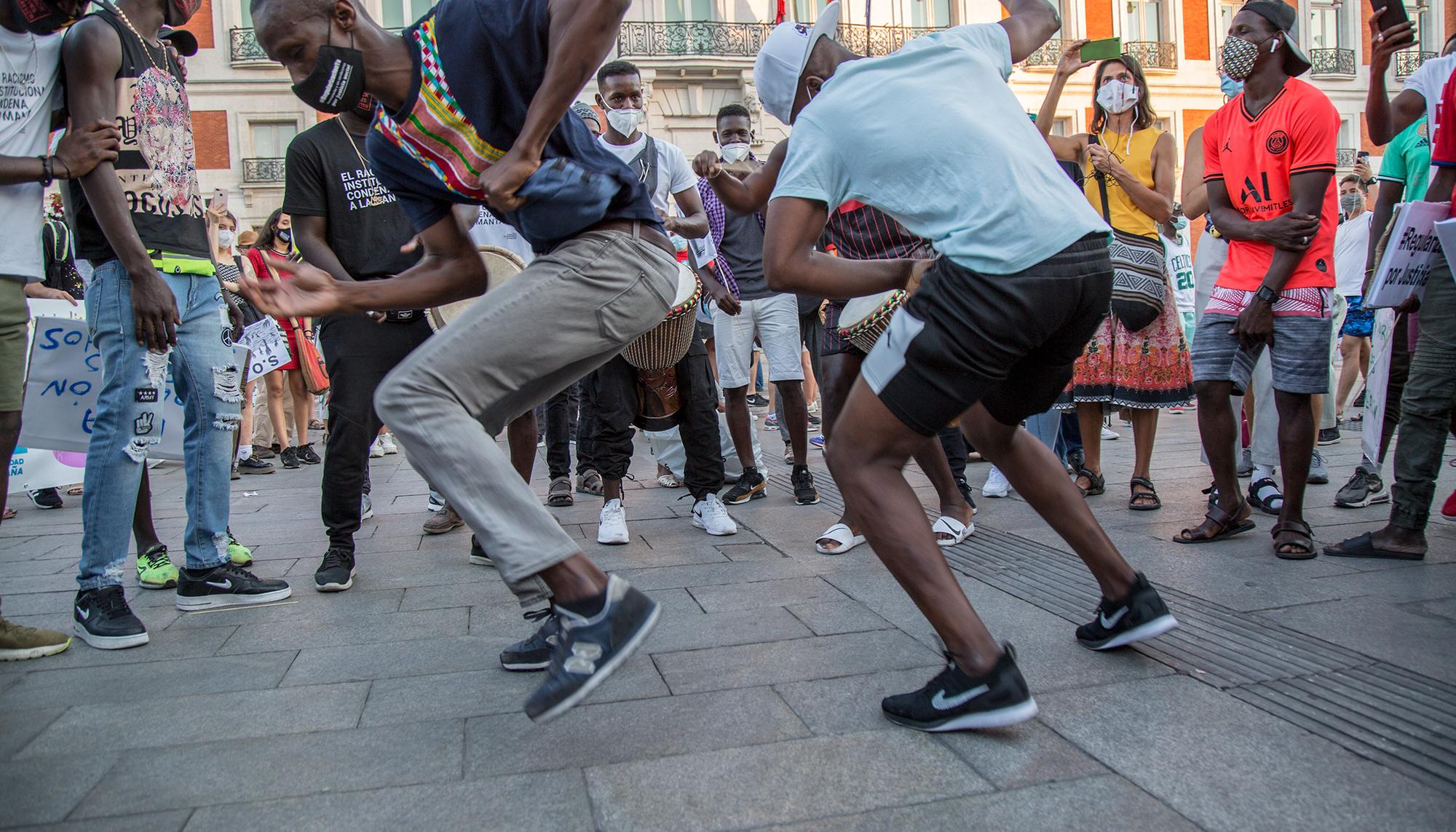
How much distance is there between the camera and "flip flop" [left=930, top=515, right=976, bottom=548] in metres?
4.72

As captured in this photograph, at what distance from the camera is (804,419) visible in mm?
6457

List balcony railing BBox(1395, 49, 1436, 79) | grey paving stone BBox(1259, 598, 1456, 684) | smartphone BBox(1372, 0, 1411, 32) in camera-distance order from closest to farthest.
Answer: grey paving stone BBox(1259, 598, 1456, 684), smartphone BBox(1372, 0, 1411, 32), balcony railing BBox(1395, 49, 1436, 79)

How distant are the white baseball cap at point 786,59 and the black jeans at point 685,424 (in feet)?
7.23

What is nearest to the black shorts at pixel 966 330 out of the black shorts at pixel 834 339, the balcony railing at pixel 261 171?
the black shorts at pixel 834 339

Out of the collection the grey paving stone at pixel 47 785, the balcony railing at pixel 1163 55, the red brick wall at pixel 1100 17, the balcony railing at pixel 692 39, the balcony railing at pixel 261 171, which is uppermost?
the red brick wall at pixel 1100 17

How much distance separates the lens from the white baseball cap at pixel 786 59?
325 cm

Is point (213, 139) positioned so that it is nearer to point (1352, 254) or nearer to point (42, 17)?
point (1352, 254)

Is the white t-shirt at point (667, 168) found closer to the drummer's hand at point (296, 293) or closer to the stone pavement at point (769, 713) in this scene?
the stone pavement at point (769, 713)

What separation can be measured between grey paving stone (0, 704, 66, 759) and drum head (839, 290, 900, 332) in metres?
3.09

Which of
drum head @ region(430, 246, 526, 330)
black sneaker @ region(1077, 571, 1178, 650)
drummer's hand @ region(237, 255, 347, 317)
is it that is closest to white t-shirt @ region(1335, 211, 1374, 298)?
drum head @ region(430, 246, 526, 330)

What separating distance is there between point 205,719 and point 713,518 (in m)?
2.90

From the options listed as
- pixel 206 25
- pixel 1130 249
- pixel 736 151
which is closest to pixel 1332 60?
pixel 206 25

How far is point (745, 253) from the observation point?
6.83 m

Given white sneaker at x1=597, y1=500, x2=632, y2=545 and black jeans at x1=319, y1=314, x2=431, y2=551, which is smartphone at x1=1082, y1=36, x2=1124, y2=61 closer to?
white sneaker at x1=597, y1=500, x2=632, y2=545
